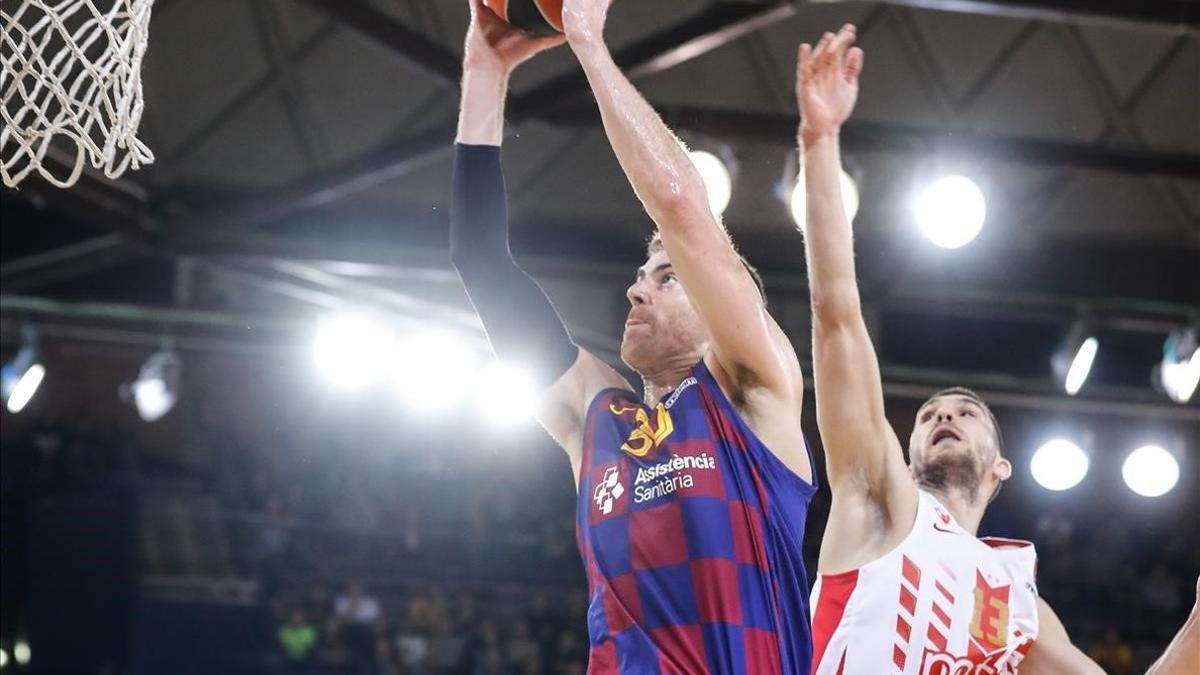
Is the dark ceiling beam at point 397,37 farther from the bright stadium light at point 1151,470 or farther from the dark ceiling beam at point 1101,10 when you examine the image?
the bright stadium light at point 1151,470

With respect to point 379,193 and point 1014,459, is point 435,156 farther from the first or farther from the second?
point 1014,459

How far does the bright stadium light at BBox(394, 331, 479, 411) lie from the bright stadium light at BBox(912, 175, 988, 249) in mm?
3183

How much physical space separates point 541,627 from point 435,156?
281 inches

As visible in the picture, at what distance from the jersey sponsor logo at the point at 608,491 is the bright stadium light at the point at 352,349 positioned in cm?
726

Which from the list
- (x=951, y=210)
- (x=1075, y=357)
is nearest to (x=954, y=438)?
(x=951, y=210)

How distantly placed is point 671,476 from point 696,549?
0.16 meters

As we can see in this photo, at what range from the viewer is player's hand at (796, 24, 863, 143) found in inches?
152

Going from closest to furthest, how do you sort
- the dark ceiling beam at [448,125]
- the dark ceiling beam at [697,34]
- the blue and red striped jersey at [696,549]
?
the blue and red striped jersey at [696,549] < the dark ceiling beam at [697,34] < the dark ceiling beam at [448,125]

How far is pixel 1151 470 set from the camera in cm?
1127

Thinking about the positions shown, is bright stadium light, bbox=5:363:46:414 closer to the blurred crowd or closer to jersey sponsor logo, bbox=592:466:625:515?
the blurred crowd

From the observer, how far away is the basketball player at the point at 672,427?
298cm

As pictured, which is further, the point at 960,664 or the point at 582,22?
the point at 960,664

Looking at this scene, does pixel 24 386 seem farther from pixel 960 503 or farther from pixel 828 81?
pixel 828 81

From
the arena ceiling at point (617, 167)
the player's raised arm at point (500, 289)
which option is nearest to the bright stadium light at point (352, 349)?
the arena ceiling at point (617, 167)
